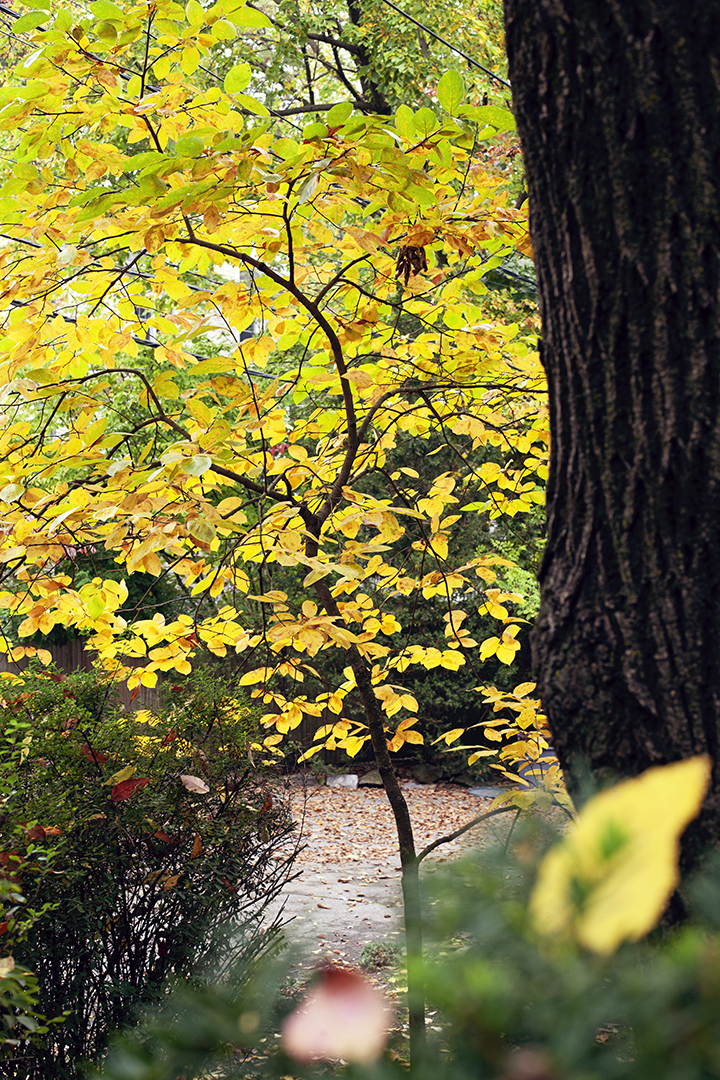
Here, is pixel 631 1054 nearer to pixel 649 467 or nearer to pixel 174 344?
pixel 649 467

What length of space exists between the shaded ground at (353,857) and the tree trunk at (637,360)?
9.20 ft

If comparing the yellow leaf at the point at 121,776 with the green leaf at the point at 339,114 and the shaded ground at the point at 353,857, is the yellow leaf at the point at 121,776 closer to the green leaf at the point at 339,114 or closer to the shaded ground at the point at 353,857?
the shaded ground at the point at 353,857

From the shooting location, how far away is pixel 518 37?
3.99 feet

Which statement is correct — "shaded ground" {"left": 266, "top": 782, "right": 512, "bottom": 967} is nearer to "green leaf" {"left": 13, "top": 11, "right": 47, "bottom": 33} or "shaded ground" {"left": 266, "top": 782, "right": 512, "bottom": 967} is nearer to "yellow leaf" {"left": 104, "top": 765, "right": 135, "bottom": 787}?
"yellow leaf" {"left": 104, "top": 765, "right": 135, "bottom": 787}

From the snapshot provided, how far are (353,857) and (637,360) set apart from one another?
23.8 feet

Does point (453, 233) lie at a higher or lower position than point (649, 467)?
higher

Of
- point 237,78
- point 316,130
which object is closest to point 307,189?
point 316,130

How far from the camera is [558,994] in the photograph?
17.5 inches

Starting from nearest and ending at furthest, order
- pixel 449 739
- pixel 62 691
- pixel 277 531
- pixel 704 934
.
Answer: pixel 704 934
pixel 277 531
pixel 449 739
pixel 62 691

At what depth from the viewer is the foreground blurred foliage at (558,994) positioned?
41 centimetres

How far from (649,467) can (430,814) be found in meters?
8.45

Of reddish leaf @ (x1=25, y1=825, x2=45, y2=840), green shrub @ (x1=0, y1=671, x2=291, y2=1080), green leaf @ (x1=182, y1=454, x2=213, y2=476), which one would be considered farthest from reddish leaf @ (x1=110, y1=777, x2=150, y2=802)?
green leaf @ (x1=182, y1=454, x2=213, y2=476)

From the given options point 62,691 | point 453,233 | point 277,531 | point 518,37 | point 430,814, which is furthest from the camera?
point 430,814

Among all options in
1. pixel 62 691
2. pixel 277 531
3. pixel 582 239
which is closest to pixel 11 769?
pixel 62 691
